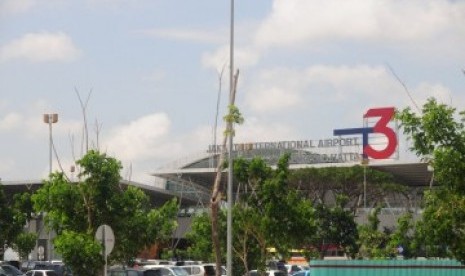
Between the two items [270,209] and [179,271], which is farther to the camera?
[179,271]

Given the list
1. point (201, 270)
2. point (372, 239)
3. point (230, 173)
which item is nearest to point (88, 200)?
point (230, 173)

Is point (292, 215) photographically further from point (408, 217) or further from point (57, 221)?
point (408, 217)

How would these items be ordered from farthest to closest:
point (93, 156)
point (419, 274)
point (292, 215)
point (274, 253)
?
point (274, 253) → point (292, 215) → point (93, 156) → point (419, 274)

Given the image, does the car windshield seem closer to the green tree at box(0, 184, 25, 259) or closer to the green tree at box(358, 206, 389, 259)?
the green tree at box(358, 206, 389, 259)

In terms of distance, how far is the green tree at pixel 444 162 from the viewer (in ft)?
Answer: 67.2

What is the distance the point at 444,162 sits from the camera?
20391 mm

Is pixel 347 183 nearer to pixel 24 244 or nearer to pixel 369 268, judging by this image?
pixel 24 244

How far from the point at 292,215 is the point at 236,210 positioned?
9.59 ft

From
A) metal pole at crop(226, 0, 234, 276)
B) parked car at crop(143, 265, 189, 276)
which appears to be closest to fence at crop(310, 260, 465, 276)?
metal pole at crop(226, 0, 234, 276)

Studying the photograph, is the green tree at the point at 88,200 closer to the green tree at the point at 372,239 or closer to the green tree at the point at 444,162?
the green tree at the point at 444,162

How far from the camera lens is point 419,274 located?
26.5m

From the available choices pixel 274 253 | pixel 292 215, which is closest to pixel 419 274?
pixel 292 215

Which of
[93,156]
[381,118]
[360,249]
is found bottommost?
[360,249]

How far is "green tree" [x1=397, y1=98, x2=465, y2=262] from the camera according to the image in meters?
20.5
